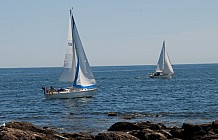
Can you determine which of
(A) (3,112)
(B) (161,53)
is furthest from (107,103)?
(B) (161,53)

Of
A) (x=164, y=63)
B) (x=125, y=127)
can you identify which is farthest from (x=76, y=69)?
(x=164, y=63)

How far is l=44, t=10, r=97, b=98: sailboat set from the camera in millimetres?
74000

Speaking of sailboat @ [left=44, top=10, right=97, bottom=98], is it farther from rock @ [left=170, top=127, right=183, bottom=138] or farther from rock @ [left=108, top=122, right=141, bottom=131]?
rock @ [left=170, top=127, right=183, bottom=138]

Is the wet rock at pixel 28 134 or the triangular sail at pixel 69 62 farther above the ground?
the triangular sail at pixel 69 62

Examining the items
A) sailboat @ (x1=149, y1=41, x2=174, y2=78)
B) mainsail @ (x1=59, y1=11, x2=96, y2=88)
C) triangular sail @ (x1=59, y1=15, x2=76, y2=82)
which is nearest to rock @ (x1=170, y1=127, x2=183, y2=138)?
mainsail @ (x1=59, y1=11, x2=96, y2=88)

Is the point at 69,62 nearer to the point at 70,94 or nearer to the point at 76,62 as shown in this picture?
the point at 76,62

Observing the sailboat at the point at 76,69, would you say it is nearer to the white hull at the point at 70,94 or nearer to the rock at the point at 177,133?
the white hull at the point at 70,94

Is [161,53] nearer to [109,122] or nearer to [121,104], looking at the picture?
[121,104]

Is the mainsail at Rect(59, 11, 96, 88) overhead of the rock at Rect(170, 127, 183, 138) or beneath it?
overhead

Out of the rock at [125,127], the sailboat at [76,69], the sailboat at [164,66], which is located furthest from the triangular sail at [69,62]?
the sailboat at [164,66]

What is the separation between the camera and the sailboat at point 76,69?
74.0 meters

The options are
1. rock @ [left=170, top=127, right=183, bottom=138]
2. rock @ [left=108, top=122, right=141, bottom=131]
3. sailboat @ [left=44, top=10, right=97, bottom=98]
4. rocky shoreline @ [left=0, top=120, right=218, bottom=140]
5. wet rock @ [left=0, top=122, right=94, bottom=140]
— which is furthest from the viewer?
sailboat @ [left=44, top=10, right=97, bottom=98]

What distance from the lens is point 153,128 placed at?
114ft

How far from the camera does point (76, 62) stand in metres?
74.8
